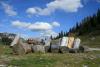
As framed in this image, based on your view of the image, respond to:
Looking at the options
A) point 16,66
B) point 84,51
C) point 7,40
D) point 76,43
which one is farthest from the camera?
point 7,40

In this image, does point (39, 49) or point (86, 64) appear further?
point (39, 49)

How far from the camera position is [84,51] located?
1580 inches

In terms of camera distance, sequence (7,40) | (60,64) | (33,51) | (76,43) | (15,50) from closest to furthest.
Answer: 1. (60,64)
2. (15,50)
3. (33,51)
4. (76,43)
5. (7,40)

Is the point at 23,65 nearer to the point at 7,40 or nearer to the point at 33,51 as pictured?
the point at 33,51

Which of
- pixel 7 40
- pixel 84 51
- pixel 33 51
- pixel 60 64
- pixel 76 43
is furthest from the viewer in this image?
pixel 7 40

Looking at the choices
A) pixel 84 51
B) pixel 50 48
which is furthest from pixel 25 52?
pixel 84 51

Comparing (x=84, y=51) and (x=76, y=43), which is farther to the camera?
(x=76, y=43)

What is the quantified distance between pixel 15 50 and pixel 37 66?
12.3 metres

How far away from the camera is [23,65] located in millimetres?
22938

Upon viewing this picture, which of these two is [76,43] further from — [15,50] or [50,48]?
[15,50]

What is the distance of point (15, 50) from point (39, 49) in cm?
373

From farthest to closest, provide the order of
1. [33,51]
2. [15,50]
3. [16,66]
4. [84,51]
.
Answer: [84,51]
[33,51]
[15,50]
[16,66]

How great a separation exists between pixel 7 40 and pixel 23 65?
2318 inches

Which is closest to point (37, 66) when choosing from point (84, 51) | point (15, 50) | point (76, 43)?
point (15, 50)
